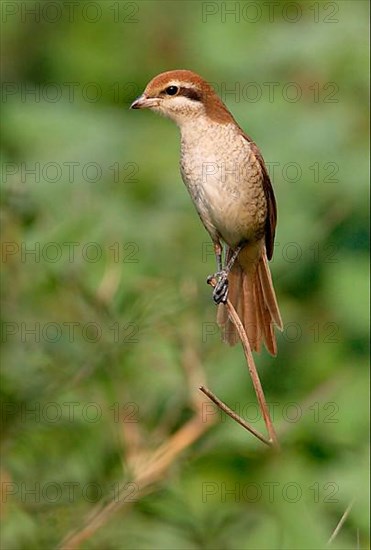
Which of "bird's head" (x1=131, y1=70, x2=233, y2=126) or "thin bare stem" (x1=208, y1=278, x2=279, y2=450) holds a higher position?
"bird's head" (x1=131, y1=70, x2=233, y2=126)

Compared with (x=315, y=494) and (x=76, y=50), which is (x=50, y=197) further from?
(x=76, y=50)

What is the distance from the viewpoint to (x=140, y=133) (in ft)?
23.9

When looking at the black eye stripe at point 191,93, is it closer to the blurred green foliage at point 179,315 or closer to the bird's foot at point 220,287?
the bird's foot at point 220,287

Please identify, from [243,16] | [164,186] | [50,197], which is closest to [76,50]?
[243,16]

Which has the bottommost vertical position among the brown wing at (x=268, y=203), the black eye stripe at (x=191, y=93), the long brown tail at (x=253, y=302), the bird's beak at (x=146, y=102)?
the long brown tail at (x=253, y=302)

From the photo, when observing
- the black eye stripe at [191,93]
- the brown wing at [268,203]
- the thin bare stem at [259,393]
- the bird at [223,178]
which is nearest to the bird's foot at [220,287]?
the bird at [223,178]

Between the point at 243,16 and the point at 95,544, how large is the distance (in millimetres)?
3773

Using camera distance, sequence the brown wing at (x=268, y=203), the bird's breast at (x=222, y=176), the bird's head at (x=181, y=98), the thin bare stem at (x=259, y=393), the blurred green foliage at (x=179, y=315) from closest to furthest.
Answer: the thin bare stem at (x=259, y=393) → the bird's head at (x=181, y=98) → the bird's breast at (x=222, y=176) → the brown wing at (x=268, y=203) → the blurred green foliage at (x=179, y=315)

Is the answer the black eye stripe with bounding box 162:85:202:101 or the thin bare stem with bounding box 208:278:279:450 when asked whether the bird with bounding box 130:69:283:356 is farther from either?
the thin bare stem with bounding box 208:278:279:450

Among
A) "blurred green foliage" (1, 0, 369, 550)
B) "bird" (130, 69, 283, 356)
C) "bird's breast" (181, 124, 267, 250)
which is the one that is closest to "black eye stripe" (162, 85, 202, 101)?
"bird" (130, 69, 283, 356)

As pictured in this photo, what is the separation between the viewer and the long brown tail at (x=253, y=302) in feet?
15.9

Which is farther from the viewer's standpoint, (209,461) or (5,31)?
(5,31)

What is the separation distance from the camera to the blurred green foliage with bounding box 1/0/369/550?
512 cm

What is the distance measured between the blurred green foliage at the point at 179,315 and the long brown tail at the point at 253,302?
18.0 inches
